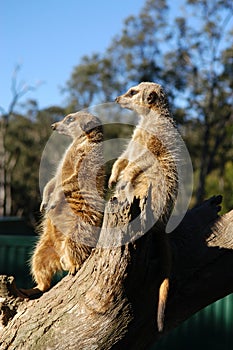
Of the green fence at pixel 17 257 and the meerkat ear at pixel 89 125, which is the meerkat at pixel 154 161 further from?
the green fence at pixel 17 257

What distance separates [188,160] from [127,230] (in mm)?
1555

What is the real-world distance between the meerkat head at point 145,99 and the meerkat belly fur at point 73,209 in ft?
2.21

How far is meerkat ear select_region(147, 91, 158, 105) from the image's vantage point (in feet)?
14.0

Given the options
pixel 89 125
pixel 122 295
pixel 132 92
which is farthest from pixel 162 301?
pixel 132 92

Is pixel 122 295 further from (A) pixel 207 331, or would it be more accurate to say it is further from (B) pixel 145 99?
(A) pixel 207 331

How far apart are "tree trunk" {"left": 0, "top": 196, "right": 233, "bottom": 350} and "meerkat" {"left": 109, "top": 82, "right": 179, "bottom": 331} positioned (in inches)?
5.3

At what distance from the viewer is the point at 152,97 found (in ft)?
14.1

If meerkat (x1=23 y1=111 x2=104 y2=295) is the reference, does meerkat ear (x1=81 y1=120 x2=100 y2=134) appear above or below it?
above

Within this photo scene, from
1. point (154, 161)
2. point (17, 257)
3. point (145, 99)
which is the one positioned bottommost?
point (17, 257)

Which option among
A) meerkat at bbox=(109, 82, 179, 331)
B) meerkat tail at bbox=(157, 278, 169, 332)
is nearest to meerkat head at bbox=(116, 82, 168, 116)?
meerkat at bbox=(109, 82, 179, 331)

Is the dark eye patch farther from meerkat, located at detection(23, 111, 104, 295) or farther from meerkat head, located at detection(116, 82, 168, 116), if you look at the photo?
meerkat head, located at detection(116, 82, 168, 116)

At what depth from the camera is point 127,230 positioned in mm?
2424

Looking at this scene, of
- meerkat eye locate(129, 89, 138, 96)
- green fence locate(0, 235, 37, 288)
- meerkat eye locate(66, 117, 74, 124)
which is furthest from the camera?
green fence locate(0, 235, 37, 288)

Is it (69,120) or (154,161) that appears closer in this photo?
(154,161)
